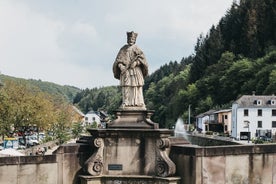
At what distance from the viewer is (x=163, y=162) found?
16359 millimetres

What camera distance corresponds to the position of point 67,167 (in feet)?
54.5

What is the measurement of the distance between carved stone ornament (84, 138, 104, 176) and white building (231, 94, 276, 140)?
3017 inches

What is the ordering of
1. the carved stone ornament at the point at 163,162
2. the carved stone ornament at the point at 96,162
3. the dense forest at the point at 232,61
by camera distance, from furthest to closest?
the dense forest at the point at 232,61 < the carved stone ornament at the point at 96,162 < the carved stone ornament at the point at 163,162

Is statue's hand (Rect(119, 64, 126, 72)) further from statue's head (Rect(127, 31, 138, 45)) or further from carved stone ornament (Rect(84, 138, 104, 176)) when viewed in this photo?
carved stone ornament (Rect(84, 138, 104, 176))

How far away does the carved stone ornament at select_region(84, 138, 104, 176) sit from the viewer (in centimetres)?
1644

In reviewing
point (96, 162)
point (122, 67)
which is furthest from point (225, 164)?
point (122, 67)

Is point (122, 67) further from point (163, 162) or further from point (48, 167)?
point (48, 167)

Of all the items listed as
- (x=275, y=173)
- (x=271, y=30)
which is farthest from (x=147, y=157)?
(x=271, y=30)

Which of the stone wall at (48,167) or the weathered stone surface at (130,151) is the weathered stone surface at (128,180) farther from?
the stone wall at (48,167)

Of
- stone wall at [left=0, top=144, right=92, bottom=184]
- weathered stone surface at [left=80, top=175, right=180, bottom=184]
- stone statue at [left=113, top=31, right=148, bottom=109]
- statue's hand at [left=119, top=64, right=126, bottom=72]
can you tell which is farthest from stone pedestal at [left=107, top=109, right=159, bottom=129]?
weathered stone surface at [left=80, top=175, right=180, bottom=184]

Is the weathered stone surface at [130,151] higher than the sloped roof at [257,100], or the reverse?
the sloped roof at [257,100]

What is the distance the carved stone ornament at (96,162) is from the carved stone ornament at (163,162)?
5.93ft

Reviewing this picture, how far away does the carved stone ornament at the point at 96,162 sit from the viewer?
53.9 ft

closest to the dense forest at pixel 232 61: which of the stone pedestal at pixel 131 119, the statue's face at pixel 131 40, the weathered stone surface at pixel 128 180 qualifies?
the statue's face at pixel 131 40
